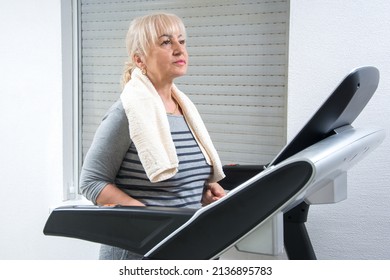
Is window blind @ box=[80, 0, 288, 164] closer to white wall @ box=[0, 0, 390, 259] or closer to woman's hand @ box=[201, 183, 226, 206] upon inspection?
white wall @ box=[0, 0, 390, 259]

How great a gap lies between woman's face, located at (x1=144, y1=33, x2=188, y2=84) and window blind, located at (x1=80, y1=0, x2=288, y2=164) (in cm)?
94

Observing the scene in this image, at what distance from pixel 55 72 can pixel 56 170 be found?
20.6 inches

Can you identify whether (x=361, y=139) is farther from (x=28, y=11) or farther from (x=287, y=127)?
(x=28, y=11)

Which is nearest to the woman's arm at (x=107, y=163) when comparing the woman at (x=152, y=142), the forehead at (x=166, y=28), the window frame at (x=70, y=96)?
the woman at (x=152, y=142)

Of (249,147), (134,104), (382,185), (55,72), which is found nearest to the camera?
(134,104)

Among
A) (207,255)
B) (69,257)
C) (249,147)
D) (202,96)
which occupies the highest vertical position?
(202,96)

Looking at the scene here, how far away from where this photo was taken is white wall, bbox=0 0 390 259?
1.98 m

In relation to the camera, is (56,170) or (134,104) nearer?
(134,104)

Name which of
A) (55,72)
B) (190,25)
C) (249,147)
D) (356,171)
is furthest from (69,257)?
(356,171)

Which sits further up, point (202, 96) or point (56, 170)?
point (202, 96)

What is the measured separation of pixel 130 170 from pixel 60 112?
58.1 inches

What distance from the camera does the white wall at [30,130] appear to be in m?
2.54

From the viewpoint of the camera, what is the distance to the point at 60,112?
8.92 feet

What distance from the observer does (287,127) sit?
2.12m
